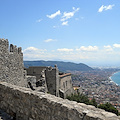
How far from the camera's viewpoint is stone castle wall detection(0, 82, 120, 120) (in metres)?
2.93

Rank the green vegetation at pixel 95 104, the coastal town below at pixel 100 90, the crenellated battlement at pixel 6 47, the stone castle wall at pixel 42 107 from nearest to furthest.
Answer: the stone castle wall at pixel 42 107, the crenellated battlement at pixel 6 47, the green vegetation at pixel 95 104, the coastal town below at pixel 100 90

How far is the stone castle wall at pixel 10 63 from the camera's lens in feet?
23.1

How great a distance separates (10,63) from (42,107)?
474cm

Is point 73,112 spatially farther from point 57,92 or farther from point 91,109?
point 57,92

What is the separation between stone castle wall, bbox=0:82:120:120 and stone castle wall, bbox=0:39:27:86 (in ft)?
5.90

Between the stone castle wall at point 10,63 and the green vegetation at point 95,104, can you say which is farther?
the green vegetation at point 95,104

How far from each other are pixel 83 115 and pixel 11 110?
2.94 metres

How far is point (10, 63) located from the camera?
25.8 ft

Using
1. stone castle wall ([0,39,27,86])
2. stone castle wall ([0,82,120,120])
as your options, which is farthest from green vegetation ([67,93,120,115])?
stone castle wall ([0,82,120,120])

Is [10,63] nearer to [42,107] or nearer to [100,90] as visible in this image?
[42,107]

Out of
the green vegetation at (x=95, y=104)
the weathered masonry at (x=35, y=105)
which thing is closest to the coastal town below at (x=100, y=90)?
the green vegetation at (x=95, y=104)

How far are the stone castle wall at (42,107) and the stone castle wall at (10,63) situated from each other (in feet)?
5.90

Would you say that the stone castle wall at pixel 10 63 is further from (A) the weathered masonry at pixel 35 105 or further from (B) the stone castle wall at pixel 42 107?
(B) the stone castle wall at pixel 42 107

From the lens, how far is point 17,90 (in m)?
4.65
